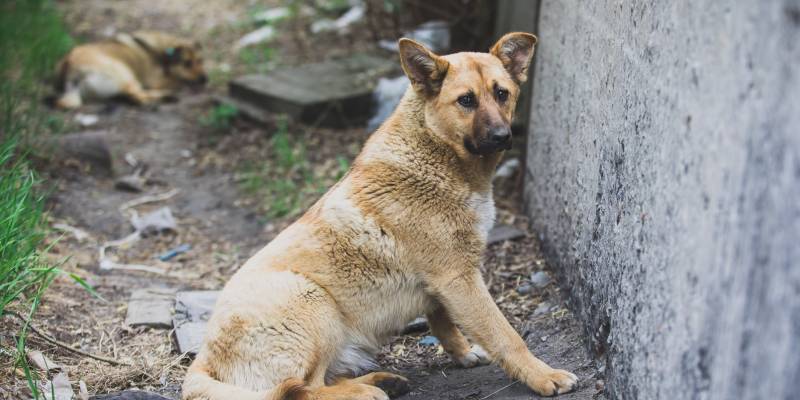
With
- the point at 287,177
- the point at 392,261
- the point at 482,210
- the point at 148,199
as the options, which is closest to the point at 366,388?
the point at 392,261

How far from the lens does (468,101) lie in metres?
3.79

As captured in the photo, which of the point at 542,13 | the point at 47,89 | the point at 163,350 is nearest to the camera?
the point at 163,350

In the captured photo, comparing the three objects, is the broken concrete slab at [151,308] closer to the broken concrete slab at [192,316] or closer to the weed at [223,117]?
the broken concrete slab at [192,316]

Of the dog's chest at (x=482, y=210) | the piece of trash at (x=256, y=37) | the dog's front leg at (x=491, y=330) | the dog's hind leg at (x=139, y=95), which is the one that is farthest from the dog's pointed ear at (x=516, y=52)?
the piece of trash at (x=256, y=37)

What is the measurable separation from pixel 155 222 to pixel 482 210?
374 cm

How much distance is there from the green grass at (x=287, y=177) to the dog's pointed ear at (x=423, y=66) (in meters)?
2.95

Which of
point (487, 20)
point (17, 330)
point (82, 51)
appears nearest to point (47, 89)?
point (82, 51)

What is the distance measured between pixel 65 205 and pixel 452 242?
4421 millimetres

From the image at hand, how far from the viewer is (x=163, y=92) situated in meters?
10.6

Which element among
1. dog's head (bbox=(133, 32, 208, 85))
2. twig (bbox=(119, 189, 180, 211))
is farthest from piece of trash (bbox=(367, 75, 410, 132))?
dog's head (bbox=(133, 32, 208, 85))

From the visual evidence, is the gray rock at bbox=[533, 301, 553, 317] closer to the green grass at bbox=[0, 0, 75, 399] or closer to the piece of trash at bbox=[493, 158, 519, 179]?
the piece of trash at bbox=[493, 158, 519, 179]

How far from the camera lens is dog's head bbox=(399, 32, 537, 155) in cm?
370

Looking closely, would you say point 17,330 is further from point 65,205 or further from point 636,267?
point 636,267

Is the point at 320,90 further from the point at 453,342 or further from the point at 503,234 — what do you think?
the point at 453,342
